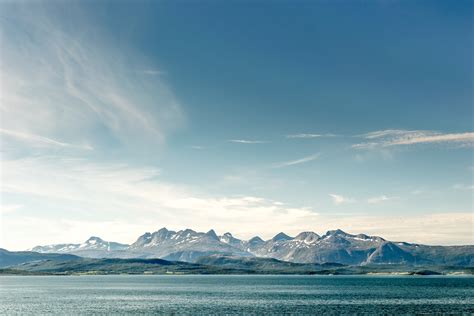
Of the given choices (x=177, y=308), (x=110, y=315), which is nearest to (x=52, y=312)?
(x=110, y=315)

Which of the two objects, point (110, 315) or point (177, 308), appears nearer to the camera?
point (110, 315)

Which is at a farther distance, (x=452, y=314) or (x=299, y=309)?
(x=299, y=309)

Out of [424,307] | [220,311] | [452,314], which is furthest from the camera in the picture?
[424,307]

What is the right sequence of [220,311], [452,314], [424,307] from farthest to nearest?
[424,307]
[220,311]
[452,314]

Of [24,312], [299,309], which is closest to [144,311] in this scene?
[24,312]

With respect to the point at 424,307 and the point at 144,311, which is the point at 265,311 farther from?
the point at 424,307

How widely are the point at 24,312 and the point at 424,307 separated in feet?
385

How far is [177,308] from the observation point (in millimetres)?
146750

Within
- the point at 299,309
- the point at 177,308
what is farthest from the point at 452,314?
the point at 177,308

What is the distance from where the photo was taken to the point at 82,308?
489 ft

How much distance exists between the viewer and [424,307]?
14650cm

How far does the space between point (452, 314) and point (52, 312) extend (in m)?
109

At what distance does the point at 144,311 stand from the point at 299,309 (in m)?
45.0

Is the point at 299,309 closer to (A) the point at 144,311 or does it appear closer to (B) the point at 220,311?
(B) the point at 220,311
